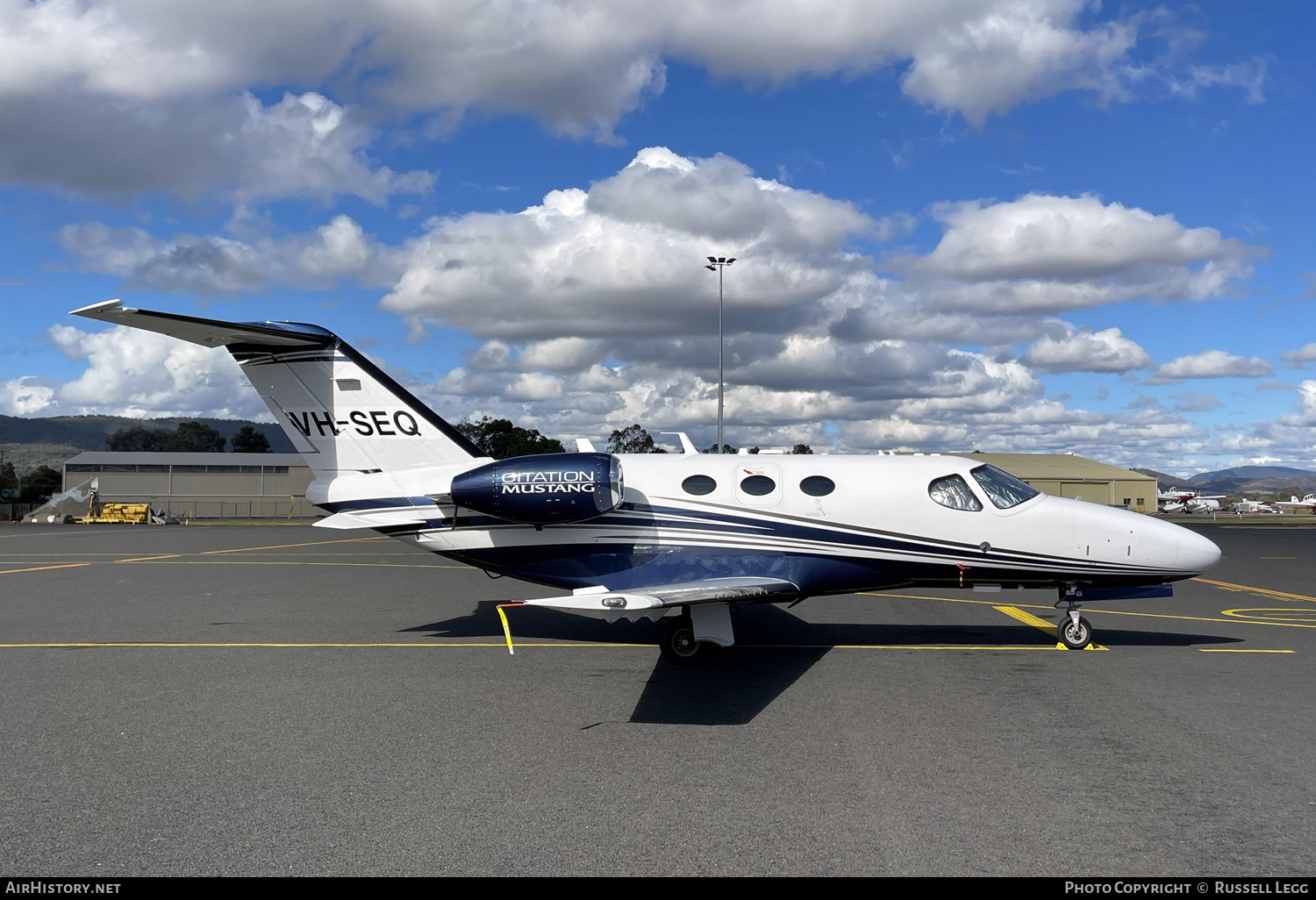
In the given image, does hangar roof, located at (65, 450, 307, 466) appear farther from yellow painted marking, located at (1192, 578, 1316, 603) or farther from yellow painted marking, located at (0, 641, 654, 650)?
yellow painted marking, located at (1192, 578, 1316, 603)

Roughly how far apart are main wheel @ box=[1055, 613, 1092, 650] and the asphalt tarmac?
0.25 metres

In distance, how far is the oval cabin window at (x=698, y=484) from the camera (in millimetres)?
11828

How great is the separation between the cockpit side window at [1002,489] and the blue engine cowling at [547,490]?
509cm

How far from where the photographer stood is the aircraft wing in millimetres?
8164

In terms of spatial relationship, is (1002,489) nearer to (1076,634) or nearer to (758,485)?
(1076,634)

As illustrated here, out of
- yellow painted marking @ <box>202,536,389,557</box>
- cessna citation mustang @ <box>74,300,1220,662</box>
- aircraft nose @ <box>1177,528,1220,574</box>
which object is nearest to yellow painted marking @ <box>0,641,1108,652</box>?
cessna citation mustang @ <box>74,300,1220,662</box>

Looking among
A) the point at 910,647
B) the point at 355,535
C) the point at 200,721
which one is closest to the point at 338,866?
the point at 200,721

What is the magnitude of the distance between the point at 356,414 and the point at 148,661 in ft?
13.6

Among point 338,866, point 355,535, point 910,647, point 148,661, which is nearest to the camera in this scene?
point 338,866

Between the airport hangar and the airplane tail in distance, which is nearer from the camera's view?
the airplane tail in distance

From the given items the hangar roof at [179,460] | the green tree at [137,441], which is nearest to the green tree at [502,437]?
the hangar roof at [179,460]
